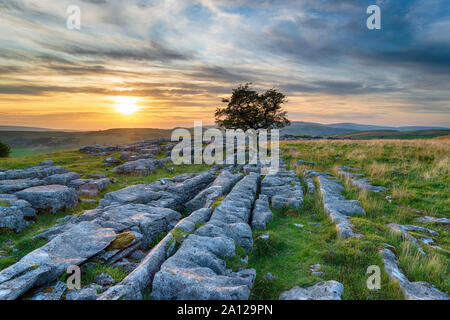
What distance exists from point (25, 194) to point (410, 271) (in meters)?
18.9

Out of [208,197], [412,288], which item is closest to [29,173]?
[208,197]

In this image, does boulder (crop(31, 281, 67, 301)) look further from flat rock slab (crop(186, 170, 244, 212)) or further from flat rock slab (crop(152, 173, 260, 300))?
flat rock slab (crop(186, 170, 244, 212))

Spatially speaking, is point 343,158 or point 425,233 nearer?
point 425,233

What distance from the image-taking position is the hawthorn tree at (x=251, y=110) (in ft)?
169

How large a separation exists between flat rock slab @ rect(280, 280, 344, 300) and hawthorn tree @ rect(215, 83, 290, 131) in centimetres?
4684

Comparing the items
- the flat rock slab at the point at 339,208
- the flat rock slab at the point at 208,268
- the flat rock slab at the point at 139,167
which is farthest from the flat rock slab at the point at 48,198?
the flat rock slab at the point at 339,208

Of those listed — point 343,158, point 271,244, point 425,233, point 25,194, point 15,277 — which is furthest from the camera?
point 343,158

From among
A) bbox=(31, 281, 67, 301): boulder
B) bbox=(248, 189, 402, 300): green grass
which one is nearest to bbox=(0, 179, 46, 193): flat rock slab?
bbox=(31, 281, 67, 301): boulder

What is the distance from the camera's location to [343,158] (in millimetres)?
26250

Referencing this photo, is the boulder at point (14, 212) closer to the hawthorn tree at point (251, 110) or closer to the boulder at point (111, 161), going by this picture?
the boulder at point (111, 161)

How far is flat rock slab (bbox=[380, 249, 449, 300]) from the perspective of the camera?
5484 millimetres
